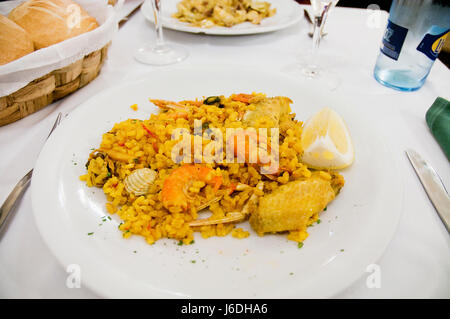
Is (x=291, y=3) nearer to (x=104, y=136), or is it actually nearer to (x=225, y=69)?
(x=225, y=69)

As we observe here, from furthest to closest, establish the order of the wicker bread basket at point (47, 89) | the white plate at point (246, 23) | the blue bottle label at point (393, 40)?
the white plate at point (246, 23), the blue bottle label at point (393, 40), the wicker bread basket at point (47, 89)

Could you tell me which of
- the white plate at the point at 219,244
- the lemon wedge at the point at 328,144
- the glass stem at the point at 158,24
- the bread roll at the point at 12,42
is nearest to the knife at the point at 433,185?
the white plate at the point at 219,244

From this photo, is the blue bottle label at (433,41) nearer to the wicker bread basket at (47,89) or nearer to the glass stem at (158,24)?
the glass stem at (158,24)

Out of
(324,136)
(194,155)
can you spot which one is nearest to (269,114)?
(324,136)

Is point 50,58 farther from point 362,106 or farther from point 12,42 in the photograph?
point 362,106

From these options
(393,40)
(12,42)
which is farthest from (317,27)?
(12,42)

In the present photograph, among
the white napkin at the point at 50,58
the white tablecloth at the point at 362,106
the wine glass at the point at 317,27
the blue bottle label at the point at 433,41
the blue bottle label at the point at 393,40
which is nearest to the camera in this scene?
the white tablecloth at the point at 362,106

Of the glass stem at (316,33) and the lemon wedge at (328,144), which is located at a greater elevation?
the glass stem at (316,33)
